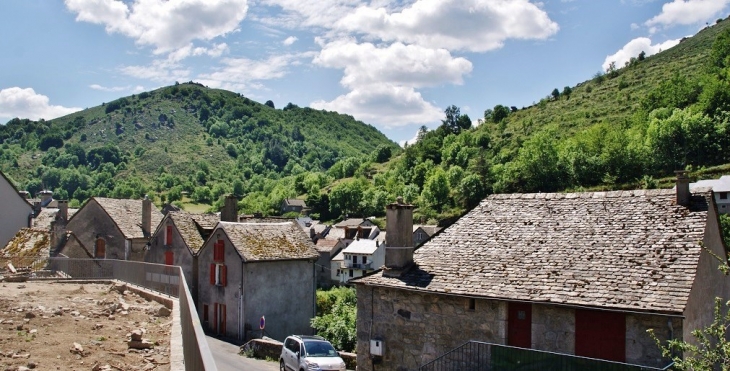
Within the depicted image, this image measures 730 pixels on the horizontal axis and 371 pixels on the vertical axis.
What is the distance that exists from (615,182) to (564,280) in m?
82.8

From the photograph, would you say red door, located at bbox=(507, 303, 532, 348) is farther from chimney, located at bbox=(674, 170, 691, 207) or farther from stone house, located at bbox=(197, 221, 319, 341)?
stone house, located at bbox=(197, 221, 319, 341)

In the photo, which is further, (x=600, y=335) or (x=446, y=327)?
(x=446, y=327)

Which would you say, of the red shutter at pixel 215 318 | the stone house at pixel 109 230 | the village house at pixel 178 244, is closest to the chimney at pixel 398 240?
the red shutter at pixel 215 318

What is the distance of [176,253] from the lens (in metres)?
37.0

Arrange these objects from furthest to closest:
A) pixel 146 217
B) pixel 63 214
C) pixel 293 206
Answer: pixel 293 206 → pixel 146 217 → pixel 63 214

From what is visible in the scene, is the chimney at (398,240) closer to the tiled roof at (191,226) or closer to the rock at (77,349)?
the rock at (77,349)

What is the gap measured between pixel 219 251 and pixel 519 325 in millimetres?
21828

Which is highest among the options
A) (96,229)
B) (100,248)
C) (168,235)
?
(96,229)

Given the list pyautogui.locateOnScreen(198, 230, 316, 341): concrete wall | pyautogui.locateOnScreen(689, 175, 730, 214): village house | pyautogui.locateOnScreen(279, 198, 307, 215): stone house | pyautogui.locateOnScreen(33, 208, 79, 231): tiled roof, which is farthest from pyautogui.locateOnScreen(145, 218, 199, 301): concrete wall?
pyautogui.locateOnScreen(279, 198, 307, 215): stone house

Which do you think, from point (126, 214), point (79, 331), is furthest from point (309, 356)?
point (126, 214)

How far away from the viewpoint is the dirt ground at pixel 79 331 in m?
9.38

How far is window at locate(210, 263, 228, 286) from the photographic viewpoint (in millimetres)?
33469

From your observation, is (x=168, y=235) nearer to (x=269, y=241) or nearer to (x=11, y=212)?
(x=269, y=241)

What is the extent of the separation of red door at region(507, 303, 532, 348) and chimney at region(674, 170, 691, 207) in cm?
534
